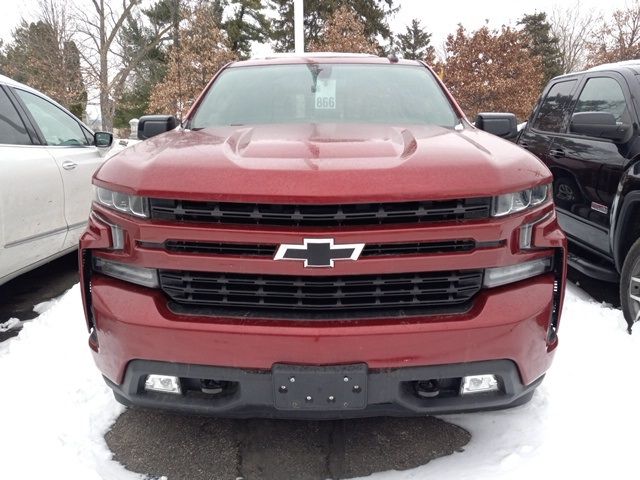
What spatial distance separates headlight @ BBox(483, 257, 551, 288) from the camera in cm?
207

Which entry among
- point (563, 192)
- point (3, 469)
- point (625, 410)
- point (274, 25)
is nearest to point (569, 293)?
point (563, 192)

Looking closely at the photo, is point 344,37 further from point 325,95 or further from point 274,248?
point 274,248

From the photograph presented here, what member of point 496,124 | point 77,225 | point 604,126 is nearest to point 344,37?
point 77,225

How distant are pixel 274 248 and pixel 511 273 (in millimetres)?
922

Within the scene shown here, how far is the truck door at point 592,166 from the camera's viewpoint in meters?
4.13

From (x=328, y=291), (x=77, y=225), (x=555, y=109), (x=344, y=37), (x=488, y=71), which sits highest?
(x=344, y=37)

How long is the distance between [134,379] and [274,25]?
35.1 metres

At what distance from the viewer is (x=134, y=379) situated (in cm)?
211

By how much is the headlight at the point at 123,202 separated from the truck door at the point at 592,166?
348 centimetres

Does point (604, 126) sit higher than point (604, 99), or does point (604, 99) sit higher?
point (604, 99)

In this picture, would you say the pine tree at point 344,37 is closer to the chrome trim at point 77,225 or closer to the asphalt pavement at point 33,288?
the asphalt pavement at point 33,288

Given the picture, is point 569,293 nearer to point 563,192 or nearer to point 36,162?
point 563,192

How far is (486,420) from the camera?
2.69 metres

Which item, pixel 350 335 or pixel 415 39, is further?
pixel 415 39
